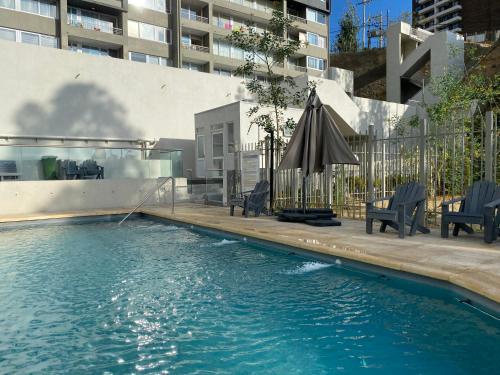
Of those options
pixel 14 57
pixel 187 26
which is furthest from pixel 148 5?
pixel 14 57

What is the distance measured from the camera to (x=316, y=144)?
29.7 ft

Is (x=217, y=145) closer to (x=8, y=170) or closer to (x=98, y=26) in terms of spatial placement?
(x=8, y=170)

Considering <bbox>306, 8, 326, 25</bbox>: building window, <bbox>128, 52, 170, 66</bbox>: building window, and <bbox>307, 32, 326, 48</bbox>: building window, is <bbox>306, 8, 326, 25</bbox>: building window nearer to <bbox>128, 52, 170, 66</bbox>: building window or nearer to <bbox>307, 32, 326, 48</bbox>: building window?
<bbox>307, 32, 326, 48</bbox>: building window

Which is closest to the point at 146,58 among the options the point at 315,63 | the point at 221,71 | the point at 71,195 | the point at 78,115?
the point at 221,71

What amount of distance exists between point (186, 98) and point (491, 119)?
14480 mm

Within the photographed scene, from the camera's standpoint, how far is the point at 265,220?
9.98 m

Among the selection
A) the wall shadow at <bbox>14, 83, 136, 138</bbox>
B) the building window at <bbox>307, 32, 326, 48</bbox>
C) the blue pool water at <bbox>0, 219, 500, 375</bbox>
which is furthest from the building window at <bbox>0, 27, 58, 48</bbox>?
the building window at <bbox>307, 32, 326, 48</bbox>

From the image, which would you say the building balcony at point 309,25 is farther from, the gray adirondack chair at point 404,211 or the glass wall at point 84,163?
the gray adirondack chair at point 404,211

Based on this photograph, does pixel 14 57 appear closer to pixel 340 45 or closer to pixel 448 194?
pixel 448 194

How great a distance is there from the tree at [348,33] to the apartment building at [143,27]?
507 inches

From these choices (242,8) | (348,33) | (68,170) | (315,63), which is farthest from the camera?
(348,33)

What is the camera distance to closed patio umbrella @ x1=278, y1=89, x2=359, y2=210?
28.1 feet

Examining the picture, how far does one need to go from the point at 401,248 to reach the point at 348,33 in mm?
50417

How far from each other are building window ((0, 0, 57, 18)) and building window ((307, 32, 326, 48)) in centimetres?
2370
